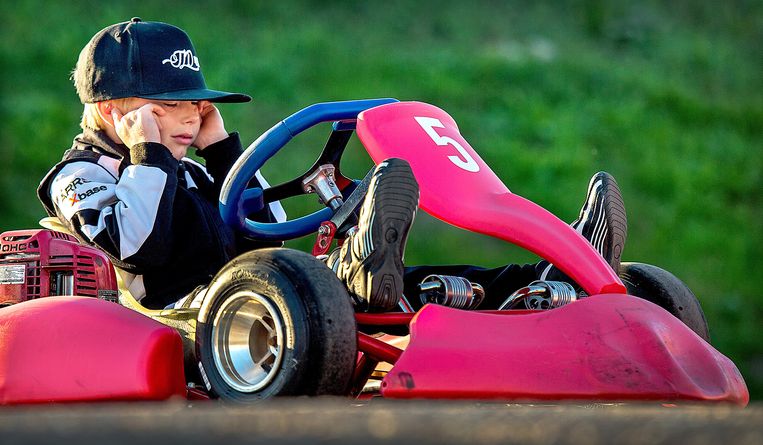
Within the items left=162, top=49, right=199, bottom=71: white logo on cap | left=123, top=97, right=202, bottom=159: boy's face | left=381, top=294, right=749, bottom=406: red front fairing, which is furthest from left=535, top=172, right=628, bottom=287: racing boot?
left=162, top=49, right=199, bottom=71: white logo on cap

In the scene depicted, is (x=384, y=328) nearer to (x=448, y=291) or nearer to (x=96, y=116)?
(x=448, y=291)

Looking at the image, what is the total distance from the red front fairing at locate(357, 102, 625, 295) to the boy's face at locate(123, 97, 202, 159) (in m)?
0.71

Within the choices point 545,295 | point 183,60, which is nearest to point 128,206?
point 183,60

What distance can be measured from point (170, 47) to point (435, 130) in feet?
3.34

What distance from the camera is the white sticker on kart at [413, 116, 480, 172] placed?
12.5ft

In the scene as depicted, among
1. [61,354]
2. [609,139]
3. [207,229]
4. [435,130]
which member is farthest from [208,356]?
[609,139]

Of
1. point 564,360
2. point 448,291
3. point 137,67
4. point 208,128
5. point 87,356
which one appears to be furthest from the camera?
point 208,128

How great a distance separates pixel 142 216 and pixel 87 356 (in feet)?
1.76

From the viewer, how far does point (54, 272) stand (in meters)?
3.92

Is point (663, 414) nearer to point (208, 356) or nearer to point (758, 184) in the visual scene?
point (208, 356)

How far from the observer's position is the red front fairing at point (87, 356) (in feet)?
11.0

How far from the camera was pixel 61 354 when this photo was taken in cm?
343

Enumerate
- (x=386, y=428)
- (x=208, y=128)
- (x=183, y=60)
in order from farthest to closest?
(x=208, y=128), (x=183, y=60), (x=386, y=428)

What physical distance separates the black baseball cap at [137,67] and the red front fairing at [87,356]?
3.16 feet
